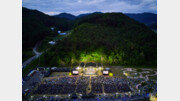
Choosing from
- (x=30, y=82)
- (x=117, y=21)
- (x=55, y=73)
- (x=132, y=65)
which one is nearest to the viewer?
(x=30, y=82)

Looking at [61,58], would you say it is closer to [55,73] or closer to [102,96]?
[55,73]

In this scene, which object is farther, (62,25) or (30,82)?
(62,25)

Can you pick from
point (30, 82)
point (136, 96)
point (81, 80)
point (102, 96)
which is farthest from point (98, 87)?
point (30, 82)

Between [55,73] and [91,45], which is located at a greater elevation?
[91,45]

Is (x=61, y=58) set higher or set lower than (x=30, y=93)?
higher

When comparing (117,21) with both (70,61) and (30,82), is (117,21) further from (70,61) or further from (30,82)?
(30,82)

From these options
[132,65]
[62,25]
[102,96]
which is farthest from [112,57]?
[62,25]

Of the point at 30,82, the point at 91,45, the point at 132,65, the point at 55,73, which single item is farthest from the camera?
the point at 91,45

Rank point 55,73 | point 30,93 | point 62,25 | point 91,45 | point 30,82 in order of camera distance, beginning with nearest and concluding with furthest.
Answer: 1. point 30,93
2. point 30,82
3. point 55,73
4. point 91,45
5. point 62,25

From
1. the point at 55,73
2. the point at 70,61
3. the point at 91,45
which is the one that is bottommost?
the point at 55,73
